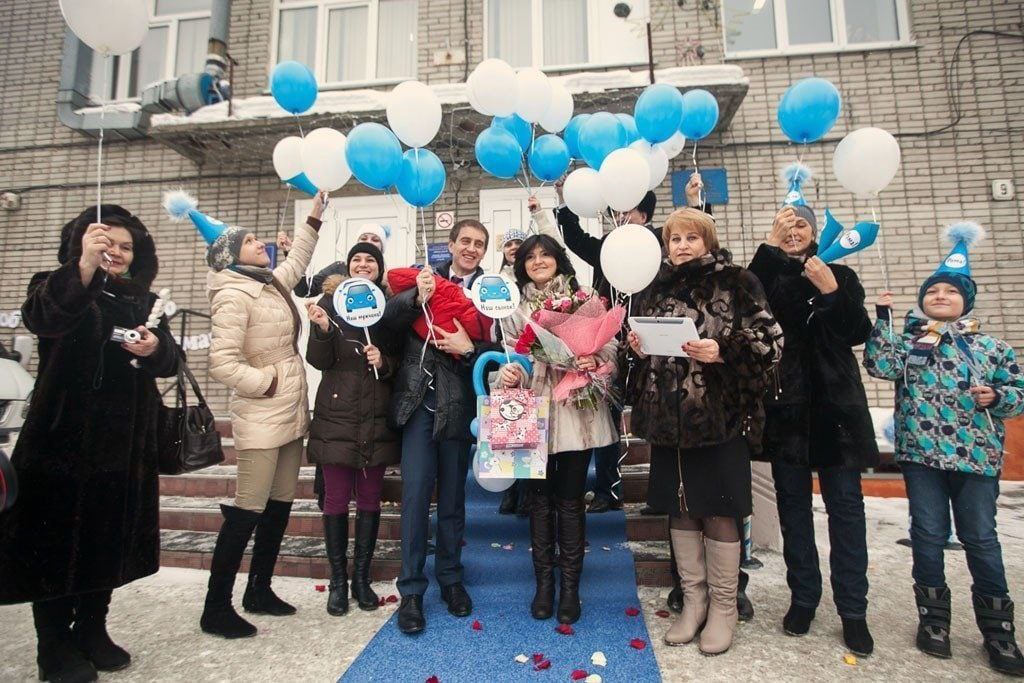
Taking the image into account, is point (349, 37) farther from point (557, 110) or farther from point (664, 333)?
point (664, 333)

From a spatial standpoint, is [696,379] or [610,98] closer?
[696,379]

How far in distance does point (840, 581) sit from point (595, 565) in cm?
121

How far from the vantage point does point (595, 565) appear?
121 inches

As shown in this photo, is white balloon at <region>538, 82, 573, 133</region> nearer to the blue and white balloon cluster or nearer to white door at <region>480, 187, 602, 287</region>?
the blue and white balloon cluster

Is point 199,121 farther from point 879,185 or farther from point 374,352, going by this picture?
point 879,185

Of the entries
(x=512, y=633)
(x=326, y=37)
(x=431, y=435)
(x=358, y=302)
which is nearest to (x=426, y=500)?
(x=431, y=435)

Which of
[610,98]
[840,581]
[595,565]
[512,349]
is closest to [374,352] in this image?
[512,349]

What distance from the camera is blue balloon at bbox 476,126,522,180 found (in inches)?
129

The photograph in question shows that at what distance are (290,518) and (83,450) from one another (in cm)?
177

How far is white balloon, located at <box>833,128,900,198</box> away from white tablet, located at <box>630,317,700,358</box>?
1.39m

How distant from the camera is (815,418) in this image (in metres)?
2.45

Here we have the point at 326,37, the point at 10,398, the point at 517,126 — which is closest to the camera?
the point at 517,126

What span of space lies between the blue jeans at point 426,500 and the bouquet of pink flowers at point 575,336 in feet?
2.13

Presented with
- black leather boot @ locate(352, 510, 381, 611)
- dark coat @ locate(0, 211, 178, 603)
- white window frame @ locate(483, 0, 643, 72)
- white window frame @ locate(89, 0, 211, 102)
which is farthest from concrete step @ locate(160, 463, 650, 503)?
white window frame @ locate(89, 0, 211, 102)
